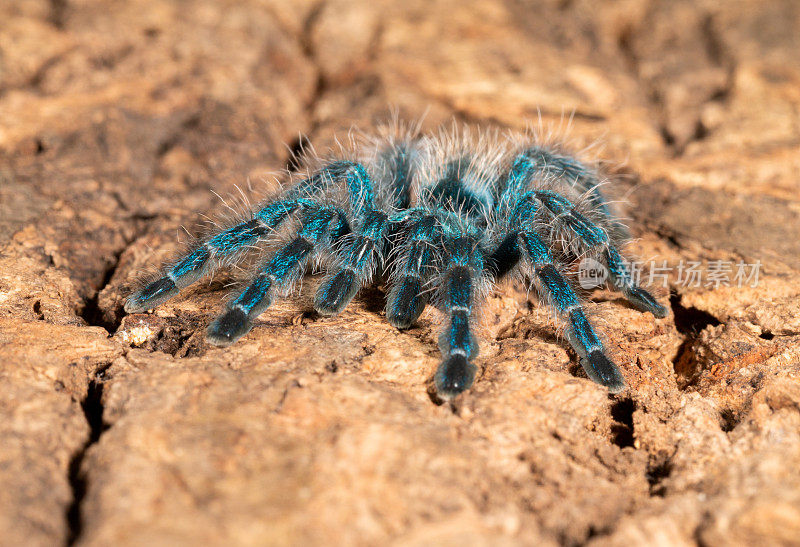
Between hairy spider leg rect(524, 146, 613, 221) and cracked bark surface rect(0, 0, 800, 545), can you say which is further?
hairy spider leg rect(524, 146, 613, 221)

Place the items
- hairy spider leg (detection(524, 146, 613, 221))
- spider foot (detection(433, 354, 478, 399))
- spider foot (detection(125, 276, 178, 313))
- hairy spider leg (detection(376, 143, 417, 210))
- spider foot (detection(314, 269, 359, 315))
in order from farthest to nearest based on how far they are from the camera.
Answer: hairy spider leg (detection(524, 146, 613, 221)) < hairy spider leg (detection(376, 143, 417, 210)) < spider foot (detection(125, 276, 178, 313)) < spider foot (detection(314, 269, 359, 315)) < spider foot (detection(433, 354, 478, 399))

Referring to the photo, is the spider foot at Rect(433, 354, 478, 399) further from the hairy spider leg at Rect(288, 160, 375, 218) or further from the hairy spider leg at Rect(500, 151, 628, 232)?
the hairy spider leg at Rect(500, 151, 628, 232)

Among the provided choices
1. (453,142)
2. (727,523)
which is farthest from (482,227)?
(727,523)

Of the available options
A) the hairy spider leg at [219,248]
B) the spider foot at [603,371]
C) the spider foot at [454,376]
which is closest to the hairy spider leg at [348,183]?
the hairy spider leg at [219,248]

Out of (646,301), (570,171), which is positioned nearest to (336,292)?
(646,301)

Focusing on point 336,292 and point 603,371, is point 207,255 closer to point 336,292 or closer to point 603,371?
point 336,292

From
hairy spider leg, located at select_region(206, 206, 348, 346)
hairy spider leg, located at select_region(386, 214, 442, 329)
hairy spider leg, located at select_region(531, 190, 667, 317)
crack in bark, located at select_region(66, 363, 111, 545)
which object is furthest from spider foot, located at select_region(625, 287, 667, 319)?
crack in bark, located at select_region(66, 363, 111, 545)
